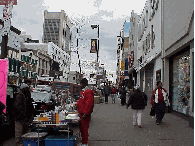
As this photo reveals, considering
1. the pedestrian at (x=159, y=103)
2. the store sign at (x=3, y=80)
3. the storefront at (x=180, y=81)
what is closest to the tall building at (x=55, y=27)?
the storefront at (x=180, y=81)

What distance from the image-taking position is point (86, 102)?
623 centimetres

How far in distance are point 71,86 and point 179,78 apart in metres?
32.1

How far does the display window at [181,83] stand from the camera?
36.9 feet

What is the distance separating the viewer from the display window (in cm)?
1125

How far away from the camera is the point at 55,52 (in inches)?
3406

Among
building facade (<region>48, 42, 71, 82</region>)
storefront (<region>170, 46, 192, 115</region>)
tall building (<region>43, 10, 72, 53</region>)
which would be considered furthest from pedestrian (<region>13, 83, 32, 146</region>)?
tall building (<region>43, 10, 72, 53</region>)

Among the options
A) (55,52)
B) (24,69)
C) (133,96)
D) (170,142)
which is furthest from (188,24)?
(55,52)

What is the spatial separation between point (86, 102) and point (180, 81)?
25.8 ft

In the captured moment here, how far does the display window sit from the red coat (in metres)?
6.40

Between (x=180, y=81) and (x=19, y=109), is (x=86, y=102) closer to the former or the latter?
(x=19, y=109)

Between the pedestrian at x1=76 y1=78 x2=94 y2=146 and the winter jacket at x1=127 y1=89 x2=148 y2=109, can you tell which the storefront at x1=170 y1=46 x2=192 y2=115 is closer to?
the winter jacket at x1=127 y1=89 x2=148 y2=109

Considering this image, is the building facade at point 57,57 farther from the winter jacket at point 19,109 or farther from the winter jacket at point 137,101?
the winter jacket at point 19,109

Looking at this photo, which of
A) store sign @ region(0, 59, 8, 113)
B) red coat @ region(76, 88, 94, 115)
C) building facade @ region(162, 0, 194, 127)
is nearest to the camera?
red coat @ region(76, 88, 94, 115)

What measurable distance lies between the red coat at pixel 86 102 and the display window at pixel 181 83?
6404 mm
